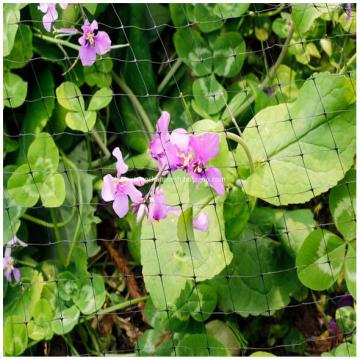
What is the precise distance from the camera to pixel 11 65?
143 centimetres

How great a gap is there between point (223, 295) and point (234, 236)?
0.15 meters

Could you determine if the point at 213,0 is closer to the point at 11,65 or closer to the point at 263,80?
the point at 263,80

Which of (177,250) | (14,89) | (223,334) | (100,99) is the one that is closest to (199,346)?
(223,334)

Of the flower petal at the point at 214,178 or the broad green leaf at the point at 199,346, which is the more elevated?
the flower petal at the point at 214,178

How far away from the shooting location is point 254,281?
133cm

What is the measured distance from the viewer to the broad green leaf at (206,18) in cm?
145

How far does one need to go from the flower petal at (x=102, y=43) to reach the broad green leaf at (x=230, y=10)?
256mm

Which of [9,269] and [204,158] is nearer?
[204,158]

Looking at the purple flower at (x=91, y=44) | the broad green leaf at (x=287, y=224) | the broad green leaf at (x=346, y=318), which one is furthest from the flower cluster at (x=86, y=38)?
the broad green leaf at (x=346, y=318)

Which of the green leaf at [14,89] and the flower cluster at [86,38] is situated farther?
the green leaf at [14,89]

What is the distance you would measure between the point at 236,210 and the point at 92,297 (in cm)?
35

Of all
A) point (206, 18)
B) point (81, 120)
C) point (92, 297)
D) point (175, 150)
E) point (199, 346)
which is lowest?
point (199, 346)

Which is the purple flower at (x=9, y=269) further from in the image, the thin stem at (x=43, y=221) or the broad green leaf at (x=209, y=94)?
the broad green leaf at (x=209, y=94)

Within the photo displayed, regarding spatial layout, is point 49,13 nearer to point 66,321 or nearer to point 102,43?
point 102,43
